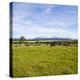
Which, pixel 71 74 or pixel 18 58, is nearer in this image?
pixel 18 58

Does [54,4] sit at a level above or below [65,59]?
above

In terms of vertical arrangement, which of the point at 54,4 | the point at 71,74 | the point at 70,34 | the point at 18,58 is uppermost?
the point at 54,4

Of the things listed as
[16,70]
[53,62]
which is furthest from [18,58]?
[53,62]

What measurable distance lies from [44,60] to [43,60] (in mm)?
15

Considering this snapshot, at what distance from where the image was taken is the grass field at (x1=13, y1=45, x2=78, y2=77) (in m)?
3.51

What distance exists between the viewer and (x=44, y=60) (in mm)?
3639

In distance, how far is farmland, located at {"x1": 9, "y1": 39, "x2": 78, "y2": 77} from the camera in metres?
3.50

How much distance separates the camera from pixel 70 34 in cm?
374

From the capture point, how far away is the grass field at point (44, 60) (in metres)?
3.51

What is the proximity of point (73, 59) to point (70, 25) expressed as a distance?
51cm

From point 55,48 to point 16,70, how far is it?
2.13ft

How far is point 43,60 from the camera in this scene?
143 inches

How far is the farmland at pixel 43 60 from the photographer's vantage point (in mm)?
3504

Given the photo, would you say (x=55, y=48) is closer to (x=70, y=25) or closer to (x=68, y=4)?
(x=70, y=25)
